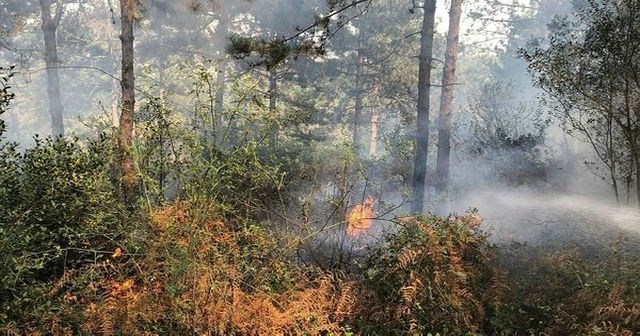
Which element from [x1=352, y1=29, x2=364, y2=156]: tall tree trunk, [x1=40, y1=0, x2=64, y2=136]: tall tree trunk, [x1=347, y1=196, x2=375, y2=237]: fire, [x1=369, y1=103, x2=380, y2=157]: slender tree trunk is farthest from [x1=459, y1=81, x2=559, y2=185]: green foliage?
[x1=40, y1=0, x2=64, y2=136]: tall tree trunk

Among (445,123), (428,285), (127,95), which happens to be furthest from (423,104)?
(428,285)

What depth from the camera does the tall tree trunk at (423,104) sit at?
14234 millimetres

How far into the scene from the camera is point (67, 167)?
650cm

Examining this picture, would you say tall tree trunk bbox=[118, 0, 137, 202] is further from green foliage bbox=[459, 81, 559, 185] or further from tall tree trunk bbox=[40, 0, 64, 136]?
green foliage bbox=[459, 81, 559, 185]

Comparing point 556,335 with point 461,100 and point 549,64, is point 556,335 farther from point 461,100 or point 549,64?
point 461,100

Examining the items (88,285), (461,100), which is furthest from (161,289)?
(461,100)

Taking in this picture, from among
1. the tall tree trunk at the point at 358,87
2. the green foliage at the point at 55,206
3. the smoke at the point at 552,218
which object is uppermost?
the tall tree trunk at the point at 358,87

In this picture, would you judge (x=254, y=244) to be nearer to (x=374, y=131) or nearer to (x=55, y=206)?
(x=55, y=206)

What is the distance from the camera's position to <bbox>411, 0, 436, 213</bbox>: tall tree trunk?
46.7ft

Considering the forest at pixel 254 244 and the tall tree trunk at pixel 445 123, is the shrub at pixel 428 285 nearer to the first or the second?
the forest at pixel 254 244

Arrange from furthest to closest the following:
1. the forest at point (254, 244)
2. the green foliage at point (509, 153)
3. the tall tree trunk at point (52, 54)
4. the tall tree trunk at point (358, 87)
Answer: the tall tree trunk at point (358, 87) < the tall tree trunk at point (52, 54) < the green foliage at point (509, 153) < the forest at point (254, 244)

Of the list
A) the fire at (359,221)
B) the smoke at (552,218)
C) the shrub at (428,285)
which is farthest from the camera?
the smoke at (552,218)

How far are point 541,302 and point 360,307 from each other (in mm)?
2444

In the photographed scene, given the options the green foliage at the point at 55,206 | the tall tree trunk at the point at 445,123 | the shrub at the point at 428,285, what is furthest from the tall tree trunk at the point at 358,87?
the green foliage at the point at 55,206
